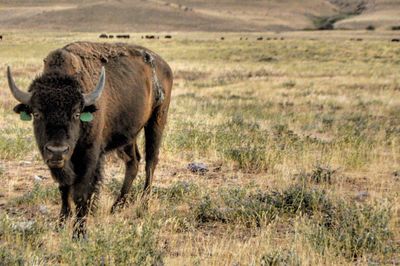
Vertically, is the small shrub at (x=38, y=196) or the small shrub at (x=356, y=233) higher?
the small shrub at (x=356, y=233)

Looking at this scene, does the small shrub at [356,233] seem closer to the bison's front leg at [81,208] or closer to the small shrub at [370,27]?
the bison's front leg at [81,208]

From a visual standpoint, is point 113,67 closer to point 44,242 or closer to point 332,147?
point 44,242

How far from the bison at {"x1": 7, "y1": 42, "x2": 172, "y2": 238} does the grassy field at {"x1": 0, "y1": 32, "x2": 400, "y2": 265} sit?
42 centimetres

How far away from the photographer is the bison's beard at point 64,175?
5.67m

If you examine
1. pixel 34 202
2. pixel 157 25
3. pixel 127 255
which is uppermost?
pixel 127 255

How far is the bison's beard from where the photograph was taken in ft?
18.6

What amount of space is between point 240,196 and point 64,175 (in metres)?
2.33

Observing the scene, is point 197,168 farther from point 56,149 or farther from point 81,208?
point 56,149

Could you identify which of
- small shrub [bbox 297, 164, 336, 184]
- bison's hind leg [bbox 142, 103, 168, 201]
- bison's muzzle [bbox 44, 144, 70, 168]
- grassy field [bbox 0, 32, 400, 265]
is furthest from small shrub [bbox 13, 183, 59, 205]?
small shrub [bbox 297, 164, 336, 184]

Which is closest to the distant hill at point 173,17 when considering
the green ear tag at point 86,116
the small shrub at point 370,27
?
the small shrub at point 370,27

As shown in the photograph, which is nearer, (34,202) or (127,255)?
(127,255)

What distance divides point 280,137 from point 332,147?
158cm

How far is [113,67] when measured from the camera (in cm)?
704

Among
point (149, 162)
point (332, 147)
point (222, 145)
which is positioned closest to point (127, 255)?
point (149, 162)
